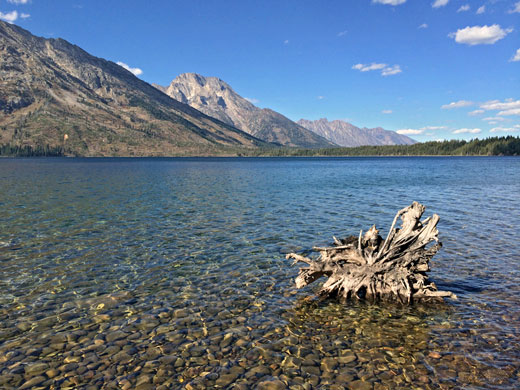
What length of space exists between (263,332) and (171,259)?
10.9 meters

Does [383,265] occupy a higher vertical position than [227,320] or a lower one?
higher

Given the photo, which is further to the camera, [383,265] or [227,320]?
[383,265]

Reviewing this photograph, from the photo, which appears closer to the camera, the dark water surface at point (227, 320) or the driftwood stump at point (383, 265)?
the dark water surface at point (227, 320)

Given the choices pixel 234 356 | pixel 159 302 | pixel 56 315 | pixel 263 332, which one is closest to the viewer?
pixel 234 356

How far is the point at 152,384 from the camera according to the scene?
9.54 metres

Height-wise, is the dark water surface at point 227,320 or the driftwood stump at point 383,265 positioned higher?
the driftwood stump at point 383,265

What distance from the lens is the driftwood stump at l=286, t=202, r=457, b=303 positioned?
1510cm

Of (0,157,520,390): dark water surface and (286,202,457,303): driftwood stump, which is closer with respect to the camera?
(0,157,520,390): dark water surface

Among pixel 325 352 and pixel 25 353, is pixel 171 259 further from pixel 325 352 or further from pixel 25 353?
pixel 325 352

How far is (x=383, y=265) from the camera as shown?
15477 millimetres

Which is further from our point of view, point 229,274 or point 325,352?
point 229,274

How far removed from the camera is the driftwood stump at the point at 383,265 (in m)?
15.1

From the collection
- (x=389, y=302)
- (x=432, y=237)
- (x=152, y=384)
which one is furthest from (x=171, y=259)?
(x=432, y=237)

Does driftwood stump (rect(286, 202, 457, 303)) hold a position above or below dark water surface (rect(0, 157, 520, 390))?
above
